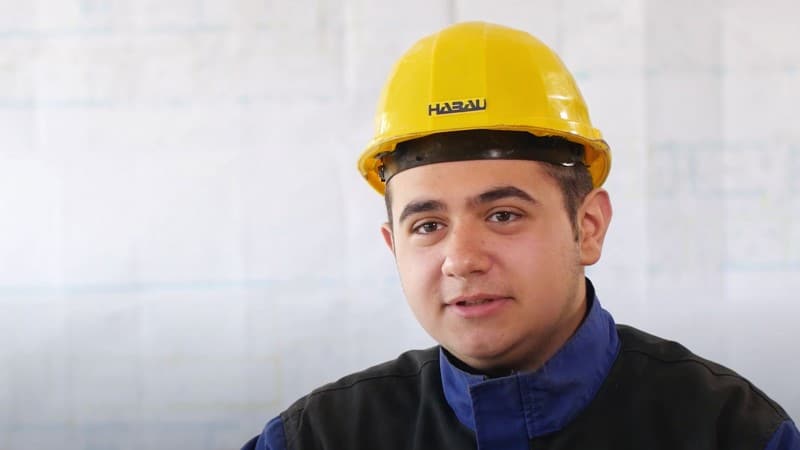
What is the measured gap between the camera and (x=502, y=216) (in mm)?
1138

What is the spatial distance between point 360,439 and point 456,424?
0.15 meters

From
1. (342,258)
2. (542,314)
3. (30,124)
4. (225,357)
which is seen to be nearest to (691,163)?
(542,314)

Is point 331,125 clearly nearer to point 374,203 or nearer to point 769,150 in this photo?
point 374,203

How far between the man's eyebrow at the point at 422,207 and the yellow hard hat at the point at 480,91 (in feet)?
0.33

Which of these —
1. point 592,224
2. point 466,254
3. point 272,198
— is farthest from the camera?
point 272,198

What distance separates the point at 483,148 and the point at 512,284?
0.64 ft

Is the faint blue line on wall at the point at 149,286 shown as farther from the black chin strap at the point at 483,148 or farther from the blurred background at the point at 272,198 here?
the black chin strap at the point at 483,148

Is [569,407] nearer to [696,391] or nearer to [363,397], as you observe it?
[696,391]

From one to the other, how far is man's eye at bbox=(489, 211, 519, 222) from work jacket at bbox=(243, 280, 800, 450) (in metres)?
0.21

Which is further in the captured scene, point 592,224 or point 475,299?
point 592,224

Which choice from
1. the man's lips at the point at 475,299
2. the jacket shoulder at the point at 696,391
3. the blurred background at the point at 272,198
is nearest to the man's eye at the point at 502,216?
the man's lips at the point at 475,299

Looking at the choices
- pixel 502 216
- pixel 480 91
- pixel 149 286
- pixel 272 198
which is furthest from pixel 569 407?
pixel 149 286

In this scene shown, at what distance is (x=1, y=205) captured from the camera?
1.67 m

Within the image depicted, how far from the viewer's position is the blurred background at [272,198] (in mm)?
1568
